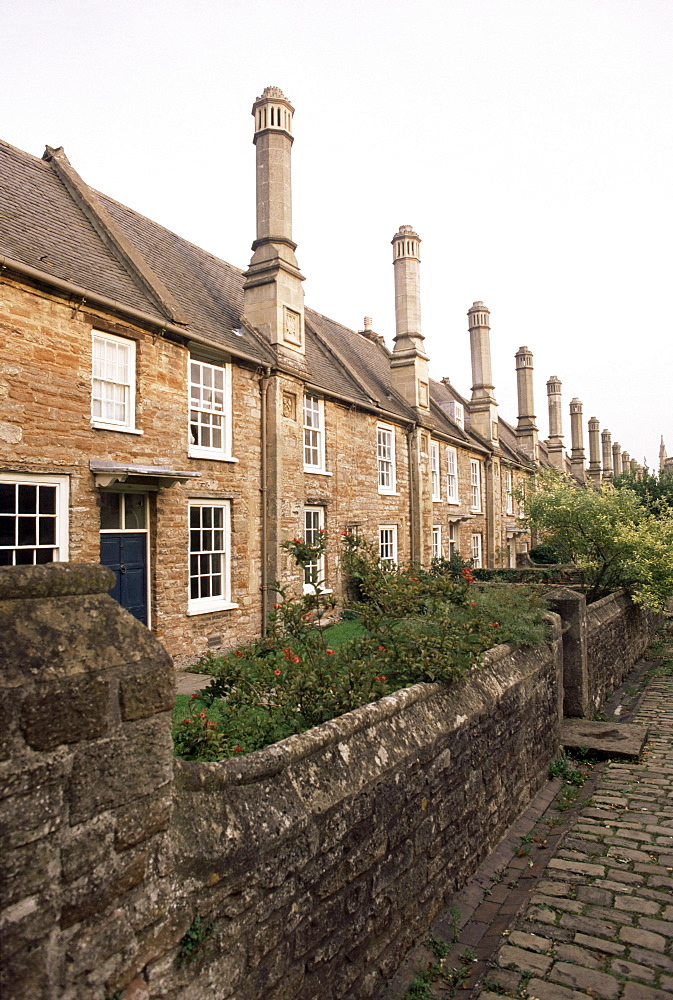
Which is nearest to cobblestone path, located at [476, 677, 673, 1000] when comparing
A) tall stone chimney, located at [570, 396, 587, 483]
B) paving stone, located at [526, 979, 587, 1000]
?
paving stone, located at [526, 979, 587, 1000]

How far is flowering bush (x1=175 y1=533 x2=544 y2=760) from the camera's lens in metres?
4.37

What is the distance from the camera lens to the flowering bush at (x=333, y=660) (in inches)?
172

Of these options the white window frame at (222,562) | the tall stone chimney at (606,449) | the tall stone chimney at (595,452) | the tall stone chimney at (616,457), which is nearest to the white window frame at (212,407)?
the white window frame at (222,562)

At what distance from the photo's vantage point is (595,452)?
2093 inches

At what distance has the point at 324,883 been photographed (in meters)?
3.40

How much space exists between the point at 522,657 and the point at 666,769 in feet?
8.56

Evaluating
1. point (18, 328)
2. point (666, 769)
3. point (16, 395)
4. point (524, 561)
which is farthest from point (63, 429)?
point (524, 561)

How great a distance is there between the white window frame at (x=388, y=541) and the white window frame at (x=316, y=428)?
3.88 meters

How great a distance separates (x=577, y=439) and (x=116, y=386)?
44.3 metres

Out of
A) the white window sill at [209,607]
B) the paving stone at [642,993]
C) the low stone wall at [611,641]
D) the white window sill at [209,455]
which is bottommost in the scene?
the paving stone at [642,993]

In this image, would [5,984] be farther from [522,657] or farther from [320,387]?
[320,387]

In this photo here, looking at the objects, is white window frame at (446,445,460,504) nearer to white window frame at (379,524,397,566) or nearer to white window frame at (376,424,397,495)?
white window frame at (376,424,397,495)

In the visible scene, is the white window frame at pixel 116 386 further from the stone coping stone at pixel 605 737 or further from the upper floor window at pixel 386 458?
the upper floor window at pixel 386 458

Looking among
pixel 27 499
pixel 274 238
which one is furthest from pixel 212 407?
pixel 274 238
